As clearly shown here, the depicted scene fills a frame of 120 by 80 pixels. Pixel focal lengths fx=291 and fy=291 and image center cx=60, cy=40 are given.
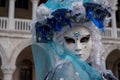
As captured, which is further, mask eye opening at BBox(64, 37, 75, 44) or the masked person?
mask eye opening at BBox(64, 37, 75, 44)

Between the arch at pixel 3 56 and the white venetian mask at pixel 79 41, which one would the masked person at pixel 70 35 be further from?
the arch at pixel 3 56

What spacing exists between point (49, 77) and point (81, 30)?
0.41m

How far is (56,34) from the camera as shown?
1.97 metres

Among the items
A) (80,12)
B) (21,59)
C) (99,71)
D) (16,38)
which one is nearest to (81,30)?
(80,12)

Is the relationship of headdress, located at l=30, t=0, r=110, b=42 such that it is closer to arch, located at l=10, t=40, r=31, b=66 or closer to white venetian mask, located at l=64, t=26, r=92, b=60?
white venetian mask, located at l=64, t=26, r=92, b=60

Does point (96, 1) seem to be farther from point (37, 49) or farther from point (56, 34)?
point (37, 49)

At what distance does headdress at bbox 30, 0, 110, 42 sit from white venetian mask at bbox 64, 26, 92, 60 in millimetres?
58

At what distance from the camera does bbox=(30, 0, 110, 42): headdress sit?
6.07 ft

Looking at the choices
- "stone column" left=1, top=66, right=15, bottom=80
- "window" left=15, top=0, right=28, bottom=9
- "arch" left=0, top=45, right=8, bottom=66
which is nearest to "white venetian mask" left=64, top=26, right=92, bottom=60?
"stone column" left=1, top=66, right=15, bottom=80

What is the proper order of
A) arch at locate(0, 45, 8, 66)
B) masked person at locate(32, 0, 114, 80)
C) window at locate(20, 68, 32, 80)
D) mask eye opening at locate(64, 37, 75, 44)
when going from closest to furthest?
masked person at locate(32, 0, 114, 80) → mask eye opening at locate(64, 37, 75, 44) → arch at locate(0, 45, 8, 66) → window at locate(20, 68, 32, 80)

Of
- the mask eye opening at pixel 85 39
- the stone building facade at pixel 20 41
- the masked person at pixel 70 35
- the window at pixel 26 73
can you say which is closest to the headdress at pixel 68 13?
the masked person at pixel 70 35

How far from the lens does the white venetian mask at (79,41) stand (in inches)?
76.1

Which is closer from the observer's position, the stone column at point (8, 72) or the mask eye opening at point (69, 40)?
the mask eye opening at point (69, 40)

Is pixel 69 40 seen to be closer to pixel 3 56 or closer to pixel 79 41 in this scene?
pixel 79 41
